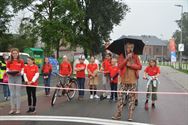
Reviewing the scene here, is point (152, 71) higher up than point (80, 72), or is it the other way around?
point (152, 71)

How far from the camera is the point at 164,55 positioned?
178 meters

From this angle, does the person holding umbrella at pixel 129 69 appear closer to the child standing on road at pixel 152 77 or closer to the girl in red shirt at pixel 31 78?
the girl in red shirt at pixel 31 78

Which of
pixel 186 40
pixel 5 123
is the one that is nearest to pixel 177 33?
pixel 186 40

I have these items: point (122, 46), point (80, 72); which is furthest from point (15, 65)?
point (80, 72)

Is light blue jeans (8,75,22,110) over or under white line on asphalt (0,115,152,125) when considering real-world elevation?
over

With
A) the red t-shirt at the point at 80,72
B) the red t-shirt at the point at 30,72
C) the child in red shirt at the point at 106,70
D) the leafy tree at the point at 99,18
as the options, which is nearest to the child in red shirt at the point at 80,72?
the red t-shirt at the point at 80,72

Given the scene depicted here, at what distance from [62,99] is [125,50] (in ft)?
19.9

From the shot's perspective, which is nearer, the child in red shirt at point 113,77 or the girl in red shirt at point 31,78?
the girl in red shirt at point 31,78

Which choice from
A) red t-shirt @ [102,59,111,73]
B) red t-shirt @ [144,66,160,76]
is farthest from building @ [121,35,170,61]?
red t-shirt @ [144,66,160,76]

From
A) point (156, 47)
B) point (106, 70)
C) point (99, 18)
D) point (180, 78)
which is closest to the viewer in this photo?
point (106, 70)

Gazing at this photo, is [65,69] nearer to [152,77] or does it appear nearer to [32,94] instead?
[152,77]

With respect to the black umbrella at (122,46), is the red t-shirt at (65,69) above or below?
below

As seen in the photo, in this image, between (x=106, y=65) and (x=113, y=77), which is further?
(x=106, y=65)

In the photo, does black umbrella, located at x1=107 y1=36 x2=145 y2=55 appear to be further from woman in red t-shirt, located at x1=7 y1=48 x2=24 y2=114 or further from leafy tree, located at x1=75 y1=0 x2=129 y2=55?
leafy tree, located at x1=75 y1=0 x2=129 y2=55
